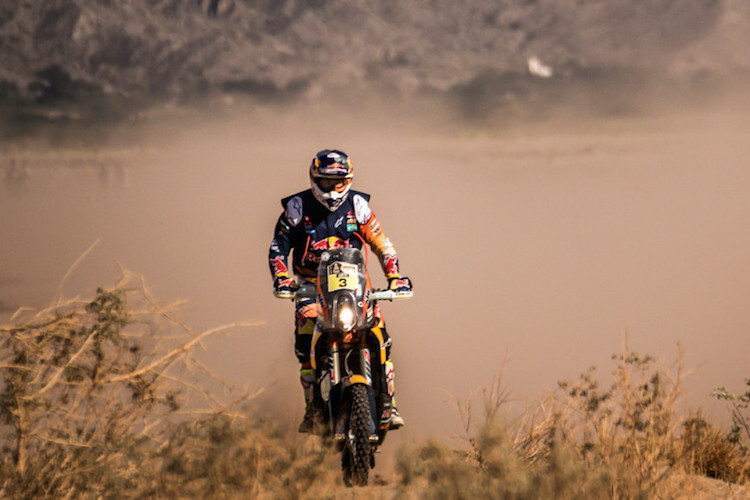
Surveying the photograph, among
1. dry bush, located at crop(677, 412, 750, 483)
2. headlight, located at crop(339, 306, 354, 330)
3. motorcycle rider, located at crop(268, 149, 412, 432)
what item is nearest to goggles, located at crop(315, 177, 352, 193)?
motorcycle rider, located at crop(268, 149, 412, 432)

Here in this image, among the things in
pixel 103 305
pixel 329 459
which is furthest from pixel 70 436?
pixel 329 459

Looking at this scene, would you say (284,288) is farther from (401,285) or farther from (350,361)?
(401,285)

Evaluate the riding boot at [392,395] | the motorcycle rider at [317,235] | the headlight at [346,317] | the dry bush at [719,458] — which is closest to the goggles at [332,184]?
the motorcycle rider at [317,235]

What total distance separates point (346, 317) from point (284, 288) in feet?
2.32

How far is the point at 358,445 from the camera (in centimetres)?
682

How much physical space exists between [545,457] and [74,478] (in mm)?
3411

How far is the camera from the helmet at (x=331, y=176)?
7395 mm

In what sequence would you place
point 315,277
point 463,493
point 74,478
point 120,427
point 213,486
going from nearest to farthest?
point 463,493 < point 213,486 < point 74,478 < point 120,427 < point 315,277

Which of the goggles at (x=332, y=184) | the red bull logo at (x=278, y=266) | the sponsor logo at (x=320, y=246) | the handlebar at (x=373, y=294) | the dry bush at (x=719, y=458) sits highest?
the goggles at (x=332, y=184)

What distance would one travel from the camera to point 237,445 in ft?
20.5

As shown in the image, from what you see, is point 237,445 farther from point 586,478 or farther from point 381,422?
point 586,478

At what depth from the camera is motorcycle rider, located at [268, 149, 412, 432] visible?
7.42m

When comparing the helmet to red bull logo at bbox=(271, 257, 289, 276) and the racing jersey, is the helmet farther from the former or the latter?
red bull logo at bbox=(271, 257, 289, 276)

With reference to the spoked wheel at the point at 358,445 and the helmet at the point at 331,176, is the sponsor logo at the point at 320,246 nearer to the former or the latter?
the helmet at the point at 331,176
